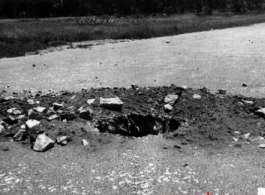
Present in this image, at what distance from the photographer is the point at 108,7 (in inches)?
3602

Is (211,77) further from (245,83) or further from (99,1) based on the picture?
(99,1)

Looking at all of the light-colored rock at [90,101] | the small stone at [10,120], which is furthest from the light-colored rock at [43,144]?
the light-colored rock at [90,101]

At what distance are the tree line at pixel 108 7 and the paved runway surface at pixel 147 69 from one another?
67221 mm

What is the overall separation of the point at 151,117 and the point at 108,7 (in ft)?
293

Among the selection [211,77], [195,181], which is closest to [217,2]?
[211,77]

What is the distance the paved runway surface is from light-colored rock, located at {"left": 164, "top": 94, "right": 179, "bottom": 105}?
1768 mm

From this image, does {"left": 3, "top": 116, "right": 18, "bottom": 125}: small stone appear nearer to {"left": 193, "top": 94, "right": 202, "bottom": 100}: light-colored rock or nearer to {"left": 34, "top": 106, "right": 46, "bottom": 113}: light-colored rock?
{"left": 34, "top": 106, "right": 46, "bottom": 113}: light-colored rock

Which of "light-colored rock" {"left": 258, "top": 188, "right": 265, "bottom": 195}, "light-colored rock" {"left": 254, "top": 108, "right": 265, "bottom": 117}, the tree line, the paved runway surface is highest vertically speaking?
the tree line

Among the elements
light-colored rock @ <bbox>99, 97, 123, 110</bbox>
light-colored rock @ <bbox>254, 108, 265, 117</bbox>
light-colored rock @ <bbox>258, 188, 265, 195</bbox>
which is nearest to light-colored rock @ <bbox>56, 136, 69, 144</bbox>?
light-colored rock @ <bbox>99, 97, 123, 110</bbox>

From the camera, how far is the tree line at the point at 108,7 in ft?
267

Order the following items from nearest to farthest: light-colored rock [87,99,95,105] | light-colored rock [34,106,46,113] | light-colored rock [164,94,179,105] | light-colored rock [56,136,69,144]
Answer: light-colored rock [56,136,69,144], light-colored rock [34,106,46,113], light-colored rock [87,99,95,105], light-colored rock [164,94,179,105]

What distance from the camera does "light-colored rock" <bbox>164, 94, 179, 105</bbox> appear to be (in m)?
6.13

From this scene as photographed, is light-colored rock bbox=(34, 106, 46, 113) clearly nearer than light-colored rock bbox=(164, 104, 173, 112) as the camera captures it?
Yes

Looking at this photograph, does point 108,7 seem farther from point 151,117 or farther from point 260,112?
point 260,112
